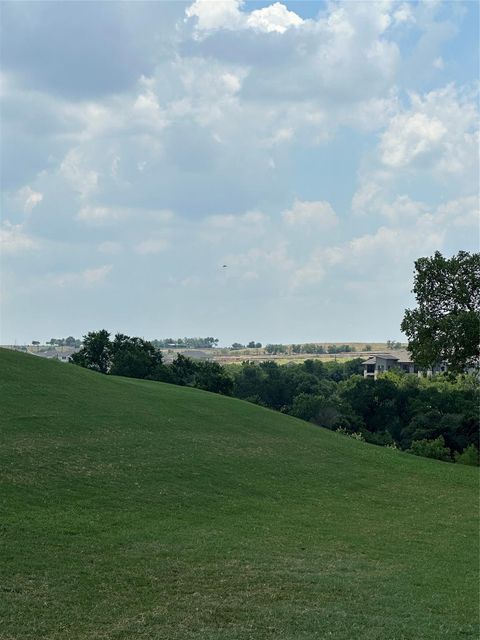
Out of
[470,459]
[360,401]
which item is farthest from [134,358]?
[470,459]

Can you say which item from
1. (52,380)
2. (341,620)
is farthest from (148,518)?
(52,380)

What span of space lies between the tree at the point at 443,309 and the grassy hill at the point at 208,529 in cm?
642

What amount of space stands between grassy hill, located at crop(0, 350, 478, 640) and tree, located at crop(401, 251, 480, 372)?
642cm

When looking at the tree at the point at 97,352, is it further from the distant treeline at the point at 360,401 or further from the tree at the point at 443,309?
the tree at the point at 443,309

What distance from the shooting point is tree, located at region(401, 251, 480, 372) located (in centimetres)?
4184

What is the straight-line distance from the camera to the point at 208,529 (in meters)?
22.2

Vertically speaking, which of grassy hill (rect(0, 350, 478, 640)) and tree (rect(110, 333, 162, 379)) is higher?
tree (rect(110, 333, 162, 379))

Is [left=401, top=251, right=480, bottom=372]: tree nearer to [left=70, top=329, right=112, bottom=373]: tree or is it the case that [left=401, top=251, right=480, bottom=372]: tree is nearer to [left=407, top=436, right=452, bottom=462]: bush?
[left=407, top=436, right=452, bottom=462]: bush

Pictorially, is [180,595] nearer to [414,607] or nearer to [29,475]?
[414,607]

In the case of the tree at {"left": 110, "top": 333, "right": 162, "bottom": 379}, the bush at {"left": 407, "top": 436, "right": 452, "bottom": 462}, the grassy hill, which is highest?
the tree at {"left": 110, "top": 333, "right": 162, "bottom": 379}

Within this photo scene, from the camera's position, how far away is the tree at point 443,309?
41.8 metres

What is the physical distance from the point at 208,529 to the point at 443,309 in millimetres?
25585

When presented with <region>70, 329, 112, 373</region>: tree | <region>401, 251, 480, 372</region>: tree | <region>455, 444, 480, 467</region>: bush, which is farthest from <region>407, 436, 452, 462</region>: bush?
<region>70, 329, 112, 373</region>: tree

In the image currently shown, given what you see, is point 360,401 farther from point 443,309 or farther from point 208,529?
point 208,529
